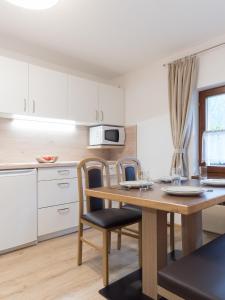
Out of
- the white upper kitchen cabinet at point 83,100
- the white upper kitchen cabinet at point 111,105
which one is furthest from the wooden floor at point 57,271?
the white upper kitchen cabinet at point 111,105

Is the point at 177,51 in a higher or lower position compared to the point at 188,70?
higher

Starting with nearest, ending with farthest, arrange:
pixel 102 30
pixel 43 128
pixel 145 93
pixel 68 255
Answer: pixel 68 255 → pixel 102 30 → pixel 43 128 → pixel 145 93

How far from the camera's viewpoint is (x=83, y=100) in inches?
131

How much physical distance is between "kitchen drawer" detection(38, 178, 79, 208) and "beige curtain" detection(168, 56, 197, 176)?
1.35 meters

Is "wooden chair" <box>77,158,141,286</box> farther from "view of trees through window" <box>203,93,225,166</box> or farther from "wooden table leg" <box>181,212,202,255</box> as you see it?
"view of trees through window" <box>203,93,225,166</box>

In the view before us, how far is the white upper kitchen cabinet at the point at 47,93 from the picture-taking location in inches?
110

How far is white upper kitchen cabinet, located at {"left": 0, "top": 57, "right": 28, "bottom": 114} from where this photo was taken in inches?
99.7

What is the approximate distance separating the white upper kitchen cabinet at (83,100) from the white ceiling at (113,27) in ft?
1.16

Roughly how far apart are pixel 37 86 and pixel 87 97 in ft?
2.58

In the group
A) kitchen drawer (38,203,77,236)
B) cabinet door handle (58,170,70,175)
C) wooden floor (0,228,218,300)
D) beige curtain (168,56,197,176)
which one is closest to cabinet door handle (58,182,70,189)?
cabinet door handle (58,170,70,175)

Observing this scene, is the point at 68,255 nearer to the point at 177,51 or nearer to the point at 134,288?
the point at 134,288

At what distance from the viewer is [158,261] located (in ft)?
4.80

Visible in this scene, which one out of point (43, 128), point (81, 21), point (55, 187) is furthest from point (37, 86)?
point (55, 187)

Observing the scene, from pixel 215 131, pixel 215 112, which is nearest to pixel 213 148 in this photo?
pixel 215 131
